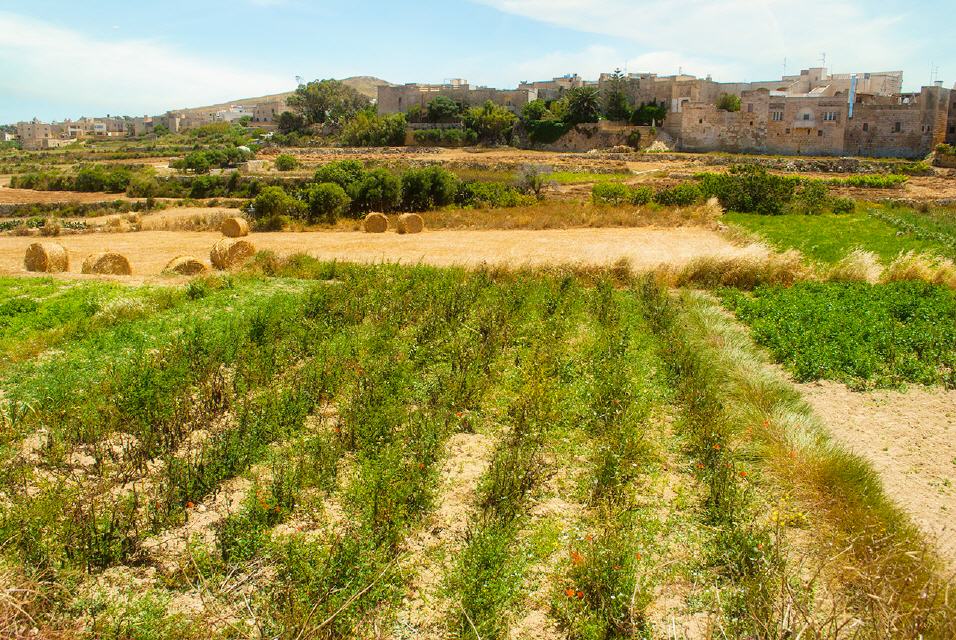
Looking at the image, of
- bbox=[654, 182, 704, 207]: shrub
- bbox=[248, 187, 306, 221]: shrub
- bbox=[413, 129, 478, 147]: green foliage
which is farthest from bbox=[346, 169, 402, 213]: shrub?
bbox=[413, 129, 478, 147]: green foliage

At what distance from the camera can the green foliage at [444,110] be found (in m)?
87.6

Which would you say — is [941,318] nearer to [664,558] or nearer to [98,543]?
[664,558]

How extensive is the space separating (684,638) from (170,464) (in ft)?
17.0

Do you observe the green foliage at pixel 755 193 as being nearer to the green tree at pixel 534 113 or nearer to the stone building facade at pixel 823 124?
the stone building facade at pixel 823 124

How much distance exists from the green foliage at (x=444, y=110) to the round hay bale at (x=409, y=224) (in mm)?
64553

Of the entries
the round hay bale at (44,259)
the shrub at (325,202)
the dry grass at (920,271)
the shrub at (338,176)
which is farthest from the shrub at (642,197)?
the round hay bale at (44,259)

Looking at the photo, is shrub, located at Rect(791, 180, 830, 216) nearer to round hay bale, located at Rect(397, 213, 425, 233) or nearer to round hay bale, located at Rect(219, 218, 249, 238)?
round hay bale, located at Rect(397, 213, 425, 233)

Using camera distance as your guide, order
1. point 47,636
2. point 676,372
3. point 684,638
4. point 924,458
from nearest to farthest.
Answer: point 47,636 → point 684,638 → point 924,458 → point 676,372

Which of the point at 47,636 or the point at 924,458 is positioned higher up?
the point at 47,636

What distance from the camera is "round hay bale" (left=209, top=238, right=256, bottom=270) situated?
62.1 feet

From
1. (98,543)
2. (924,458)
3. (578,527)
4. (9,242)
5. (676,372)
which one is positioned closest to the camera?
(98,543)

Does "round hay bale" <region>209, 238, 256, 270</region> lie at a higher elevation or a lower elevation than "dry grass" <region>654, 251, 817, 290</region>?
higher

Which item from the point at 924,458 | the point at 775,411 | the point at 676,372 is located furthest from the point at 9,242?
the point at 924,458

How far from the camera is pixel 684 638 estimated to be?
194 inches
